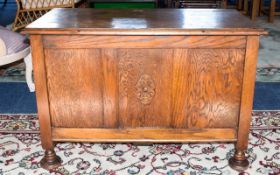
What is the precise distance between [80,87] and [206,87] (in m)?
0.59

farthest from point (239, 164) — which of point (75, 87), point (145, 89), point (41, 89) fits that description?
point (41, 89)

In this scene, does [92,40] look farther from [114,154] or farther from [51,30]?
[114,154]

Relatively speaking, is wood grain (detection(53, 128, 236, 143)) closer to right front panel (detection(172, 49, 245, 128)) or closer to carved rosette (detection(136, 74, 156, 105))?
right front panel (detection(172, 49, 245, 128))

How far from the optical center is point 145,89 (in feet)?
5.75

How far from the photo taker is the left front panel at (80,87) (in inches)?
67.1

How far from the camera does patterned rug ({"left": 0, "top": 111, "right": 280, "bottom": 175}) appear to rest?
1.88m

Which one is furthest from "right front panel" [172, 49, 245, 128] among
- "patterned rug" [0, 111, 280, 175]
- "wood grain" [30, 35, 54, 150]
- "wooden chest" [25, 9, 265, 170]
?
"wood grain" [30, 35, 54, 150]

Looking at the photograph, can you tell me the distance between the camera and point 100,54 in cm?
169

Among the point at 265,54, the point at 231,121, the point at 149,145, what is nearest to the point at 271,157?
the point at 231,121

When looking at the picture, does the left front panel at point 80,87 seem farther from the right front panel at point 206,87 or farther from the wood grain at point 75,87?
the right front panel at point 206,87

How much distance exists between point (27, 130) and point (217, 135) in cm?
116

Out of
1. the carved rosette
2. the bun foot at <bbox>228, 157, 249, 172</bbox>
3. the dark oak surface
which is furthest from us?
the bun foot at <bbox>228, 157, 249, 172</bbox>

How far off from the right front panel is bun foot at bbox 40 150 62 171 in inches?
25.0

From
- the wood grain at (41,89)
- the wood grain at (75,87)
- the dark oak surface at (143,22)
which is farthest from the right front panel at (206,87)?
the wood grain at (41,89)
